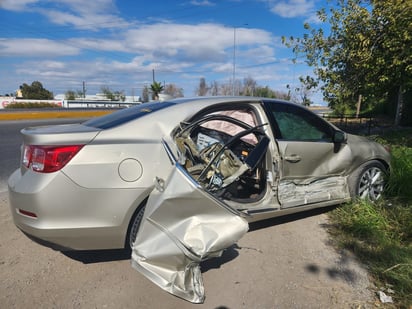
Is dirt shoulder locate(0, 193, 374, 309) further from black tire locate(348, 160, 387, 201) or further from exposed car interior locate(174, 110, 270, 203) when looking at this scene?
black tire locate(348, 160, 387, 201)

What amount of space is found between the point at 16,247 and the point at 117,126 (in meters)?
1.77

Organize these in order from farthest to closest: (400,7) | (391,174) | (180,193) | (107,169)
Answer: (400,7) < (391,174) < (107,169) < (180,193)

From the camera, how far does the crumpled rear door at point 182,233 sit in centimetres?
224

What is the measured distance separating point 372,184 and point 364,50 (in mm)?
4988

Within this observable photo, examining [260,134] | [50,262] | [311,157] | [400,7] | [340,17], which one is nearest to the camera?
[50,262]

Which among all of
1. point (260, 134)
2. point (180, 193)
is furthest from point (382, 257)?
point (180, 193)

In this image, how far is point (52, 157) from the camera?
2387mm

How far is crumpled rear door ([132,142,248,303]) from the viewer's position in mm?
2236

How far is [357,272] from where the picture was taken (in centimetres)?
279

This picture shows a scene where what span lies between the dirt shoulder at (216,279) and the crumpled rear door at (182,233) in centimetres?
26

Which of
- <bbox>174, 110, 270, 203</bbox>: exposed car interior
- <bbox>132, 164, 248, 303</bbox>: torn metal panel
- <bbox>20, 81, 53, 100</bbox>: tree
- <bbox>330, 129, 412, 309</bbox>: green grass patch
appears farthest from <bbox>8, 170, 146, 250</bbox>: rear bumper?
<bbox>20, 81, 53, 100</bbox>: tree

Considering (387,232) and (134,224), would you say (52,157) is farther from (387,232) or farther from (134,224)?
(387,232)

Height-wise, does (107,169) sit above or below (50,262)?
above

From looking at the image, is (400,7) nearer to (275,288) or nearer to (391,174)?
(391,174)
